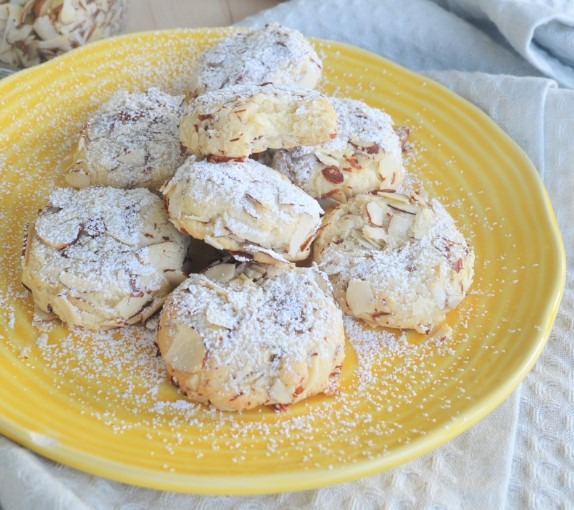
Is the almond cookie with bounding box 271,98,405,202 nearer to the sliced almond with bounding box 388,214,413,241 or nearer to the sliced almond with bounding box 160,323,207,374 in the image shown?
the sliced almond with bounding box 388,214,413,241

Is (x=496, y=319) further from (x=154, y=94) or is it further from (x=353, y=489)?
(x=154, y=94)

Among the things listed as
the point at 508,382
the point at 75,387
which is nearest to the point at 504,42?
the point at 508,382

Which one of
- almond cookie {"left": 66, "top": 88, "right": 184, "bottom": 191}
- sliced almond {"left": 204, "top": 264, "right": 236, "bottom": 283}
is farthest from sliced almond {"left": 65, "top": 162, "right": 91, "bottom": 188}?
sliced almond {"left": 204, "top": 264, "right": 236, "bottom": 283}

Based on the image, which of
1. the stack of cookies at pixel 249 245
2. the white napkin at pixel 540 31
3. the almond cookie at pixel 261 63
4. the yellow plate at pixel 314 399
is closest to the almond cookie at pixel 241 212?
the stack of cookies at pixel 249 245

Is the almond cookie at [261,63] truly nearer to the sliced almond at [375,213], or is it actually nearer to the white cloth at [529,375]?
the sliced almond at [375,213]

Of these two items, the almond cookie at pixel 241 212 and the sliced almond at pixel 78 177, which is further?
the sliced almond at pixel 78 177

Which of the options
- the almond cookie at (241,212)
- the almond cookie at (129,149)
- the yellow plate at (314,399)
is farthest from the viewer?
the almond cookie at (129,149)
